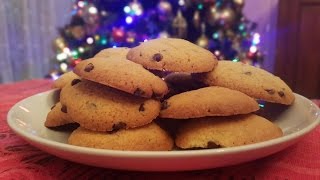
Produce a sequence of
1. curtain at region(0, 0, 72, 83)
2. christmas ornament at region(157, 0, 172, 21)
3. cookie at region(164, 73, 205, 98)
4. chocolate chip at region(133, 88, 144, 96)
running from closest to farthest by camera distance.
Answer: chocolate chip at region(133, 88, 144, 96) < cookie at region(164, 73, 205, 98) < christmas ornament at region(157, 0, 172, 21) < curtain at region(0, 0, 72, 83)

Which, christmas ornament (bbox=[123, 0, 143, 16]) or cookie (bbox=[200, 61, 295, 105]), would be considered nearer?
cookie (bbox=[200, 61, 295, 105])

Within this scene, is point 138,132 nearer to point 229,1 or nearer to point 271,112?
point 271,112

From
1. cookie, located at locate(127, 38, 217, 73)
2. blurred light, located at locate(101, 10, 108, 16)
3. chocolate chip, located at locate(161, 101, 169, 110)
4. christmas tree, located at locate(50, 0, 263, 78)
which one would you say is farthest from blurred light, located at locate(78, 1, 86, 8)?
chocolate chip, located at locate(161, 101, 169, 110)

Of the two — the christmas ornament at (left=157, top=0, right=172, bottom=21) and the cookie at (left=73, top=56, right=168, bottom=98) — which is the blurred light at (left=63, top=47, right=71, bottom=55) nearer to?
the christmas ornament at (left=157, top=0, right=172, bottom=21)

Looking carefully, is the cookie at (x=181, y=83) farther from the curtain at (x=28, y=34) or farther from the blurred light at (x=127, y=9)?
the curtain at (x=28, y=34)

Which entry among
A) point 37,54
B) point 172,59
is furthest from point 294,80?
point 172,59

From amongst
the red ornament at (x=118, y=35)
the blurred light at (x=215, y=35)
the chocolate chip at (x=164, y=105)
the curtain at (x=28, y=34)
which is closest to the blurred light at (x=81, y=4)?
the red ornament at (x=118, y=35)

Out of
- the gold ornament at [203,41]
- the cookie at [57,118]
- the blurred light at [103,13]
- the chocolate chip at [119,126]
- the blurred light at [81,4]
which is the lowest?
the gold ornament at [203,41]
